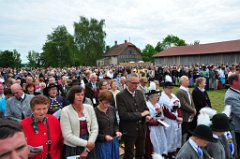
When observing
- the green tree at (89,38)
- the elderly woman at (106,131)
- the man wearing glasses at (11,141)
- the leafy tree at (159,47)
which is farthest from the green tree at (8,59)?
the man wearing glasses at (11,141)

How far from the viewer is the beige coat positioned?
11.0 ft

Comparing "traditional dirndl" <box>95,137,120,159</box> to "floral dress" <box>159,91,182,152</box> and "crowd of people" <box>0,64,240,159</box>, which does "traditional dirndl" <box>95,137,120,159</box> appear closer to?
"crowd of people" <box>0,64,240,159</box>

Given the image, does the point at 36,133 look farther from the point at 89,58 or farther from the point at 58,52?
the point at 58,52

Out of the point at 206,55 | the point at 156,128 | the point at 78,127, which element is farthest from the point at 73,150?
the point at 206,55

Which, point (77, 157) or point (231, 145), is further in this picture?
point (231, 145)

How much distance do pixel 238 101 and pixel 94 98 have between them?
3.80 meters

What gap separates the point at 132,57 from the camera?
68250 mm

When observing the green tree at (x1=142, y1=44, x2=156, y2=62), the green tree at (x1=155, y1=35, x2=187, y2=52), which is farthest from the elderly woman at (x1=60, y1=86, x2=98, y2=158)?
the green tree at (x1=155, y1=35, x2=187, y2=52)

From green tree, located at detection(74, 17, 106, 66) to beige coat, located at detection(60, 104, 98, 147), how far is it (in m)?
50.7

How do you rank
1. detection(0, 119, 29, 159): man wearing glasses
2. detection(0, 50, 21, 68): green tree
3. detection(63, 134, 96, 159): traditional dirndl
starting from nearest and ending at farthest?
detection(0, 119, 29, 159): man wearing glasses → detection(63, 134, 96, 159): traditional dirndl → detection(0, 50, 21, 68): green tree

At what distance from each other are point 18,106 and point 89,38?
49.9 m

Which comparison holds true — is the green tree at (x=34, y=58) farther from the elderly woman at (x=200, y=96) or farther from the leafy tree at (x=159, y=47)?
the elderly woman at (x=200, y=96)

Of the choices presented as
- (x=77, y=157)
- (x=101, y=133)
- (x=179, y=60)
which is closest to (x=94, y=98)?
(x=101, y=133)

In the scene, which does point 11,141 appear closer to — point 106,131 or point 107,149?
point 106,131
